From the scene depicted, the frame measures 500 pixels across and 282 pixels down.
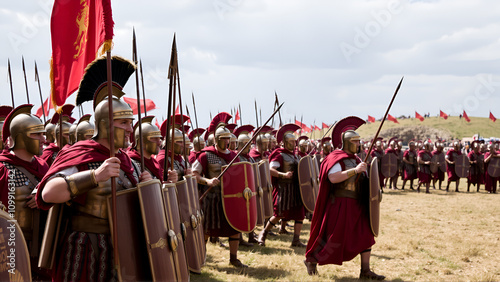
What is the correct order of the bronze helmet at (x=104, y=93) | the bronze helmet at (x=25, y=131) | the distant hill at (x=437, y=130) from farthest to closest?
the distant hill at (x=437, y=130), the bronze helmet at (x=25, y=131), the bronze helmet at (x=104, y=93)

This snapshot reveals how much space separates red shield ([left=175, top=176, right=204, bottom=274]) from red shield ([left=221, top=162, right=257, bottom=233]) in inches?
63.9

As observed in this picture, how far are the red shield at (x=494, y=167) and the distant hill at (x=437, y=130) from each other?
2014 inches

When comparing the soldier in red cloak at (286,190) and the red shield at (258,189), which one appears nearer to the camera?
the red shield at (258,189)

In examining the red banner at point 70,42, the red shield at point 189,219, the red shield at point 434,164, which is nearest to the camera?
the red banner at point 70,42

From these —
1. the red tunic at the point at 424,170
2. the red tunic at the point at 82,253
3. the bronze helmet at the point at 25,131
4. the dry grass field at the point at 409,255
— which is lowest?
the dry grass field at the point at 409,255

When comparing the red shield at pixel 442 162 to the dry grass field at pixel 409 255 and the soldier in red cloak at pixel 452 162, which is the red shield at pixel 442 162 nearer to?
the soldier in red cloak at pixel 452 162

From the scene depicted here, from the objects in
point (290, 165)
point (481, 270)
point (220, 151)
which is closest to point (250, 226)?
point (220, 151)

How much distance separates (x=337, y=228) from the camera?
5.83 m

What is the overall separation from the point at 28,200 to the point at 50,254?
3.91ft

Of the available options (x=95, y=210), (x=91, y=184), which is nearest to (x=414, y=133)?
(x=95, y=210)

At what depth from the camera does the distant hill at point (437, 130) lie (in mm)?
72812

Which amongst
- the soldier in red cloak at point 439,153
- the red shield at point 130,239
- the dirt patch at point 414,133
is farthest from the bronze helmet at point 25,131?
the dirt patch at point 414,133

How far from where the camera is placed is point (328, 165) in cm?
595

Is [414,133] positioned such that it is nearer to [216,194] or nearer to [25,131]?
[216,194]
